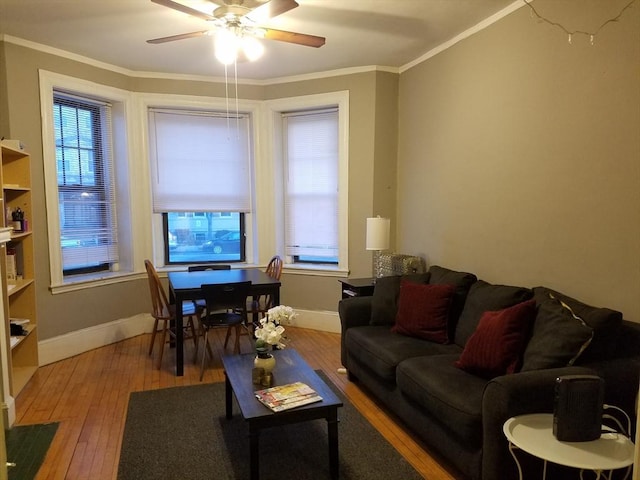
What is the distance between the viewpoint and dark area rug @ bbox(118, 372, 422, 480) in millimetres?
2387

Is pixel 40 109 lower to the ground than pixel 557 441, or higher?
higher

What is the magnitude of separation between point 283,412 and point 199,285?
1.85m

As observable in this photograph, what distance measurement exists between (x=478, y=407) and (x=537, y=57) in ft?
7.40

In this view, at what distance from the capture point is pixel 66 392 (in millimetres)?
3439

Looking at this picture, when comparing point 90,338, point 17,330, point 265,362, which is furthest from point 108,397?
point 265,362

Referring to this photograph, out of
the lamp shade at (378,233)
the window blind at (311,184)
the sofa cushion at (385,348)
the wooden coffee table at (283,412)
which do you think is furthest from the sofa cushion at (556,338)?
the window blind at (311,184)

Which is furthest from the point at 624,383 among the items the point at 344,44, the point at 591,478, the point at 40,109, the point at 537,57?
the point at 40,109

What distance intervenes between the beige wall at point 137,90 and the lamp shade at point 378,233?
24.4 inches

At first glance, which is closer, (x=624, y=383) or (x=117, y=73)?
(x=624, y=383)

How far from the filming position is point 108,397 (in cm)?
336

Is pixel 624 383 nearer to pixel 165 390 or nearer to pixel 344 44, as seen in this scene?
pixel 165 390

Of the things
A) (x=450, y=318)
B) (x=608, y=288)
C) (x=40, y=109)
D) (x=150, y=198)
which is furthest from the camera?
(x=150, y=198)

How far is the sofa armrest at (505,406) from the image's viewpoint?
1.92 m

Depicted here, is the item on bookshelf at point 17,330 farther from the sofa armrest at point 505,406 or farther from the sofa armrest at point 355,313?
the sofa armrest at point 505,406
